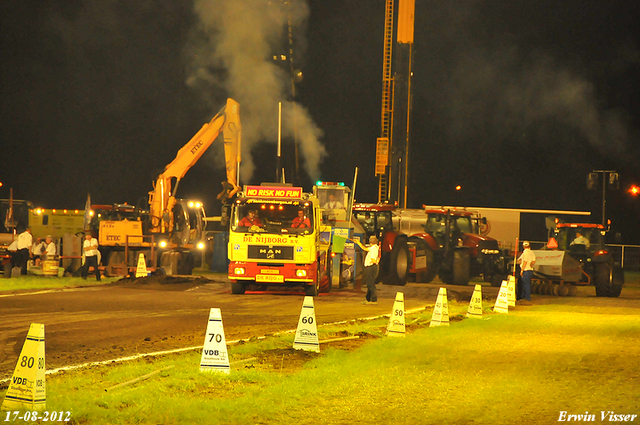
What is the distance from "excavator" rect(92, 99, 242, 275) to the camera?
29.5 m

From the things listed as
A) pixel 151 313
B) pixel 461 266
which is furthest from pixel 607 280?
pixel 151 313

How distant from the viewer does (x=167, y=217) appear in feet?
101

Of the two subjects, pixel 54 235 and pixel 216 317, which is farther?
pixel 54 235

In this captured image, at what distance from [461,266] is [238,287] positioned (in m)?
10.5

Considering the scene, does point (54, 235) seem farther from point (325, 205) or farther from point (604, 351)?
point (604, 351)

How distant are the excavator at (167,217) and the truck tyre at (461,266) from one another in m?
9.08

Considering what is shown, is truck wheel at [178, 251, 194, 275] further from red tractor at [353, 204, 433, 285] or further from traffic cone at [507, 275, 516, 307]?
traffic cone at [507, 275, 516, 307]

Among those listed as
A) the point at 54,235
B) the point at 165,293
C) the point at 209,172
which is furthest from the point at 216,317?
the point at 209,172

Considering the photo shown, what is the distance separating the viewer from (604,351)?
1171 centimetres

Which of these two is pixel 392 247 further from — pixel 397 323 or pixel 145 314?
pixel 397 323

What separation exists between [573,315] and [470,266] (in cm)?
1145

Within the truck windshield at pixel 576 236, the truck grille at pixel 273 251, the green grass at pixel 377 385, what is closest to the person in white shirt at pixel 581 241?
the truck windshield at pixel 576 236

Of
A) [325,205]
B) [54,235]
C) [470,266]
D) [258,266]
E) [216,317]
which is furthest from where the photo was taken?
[54,235]

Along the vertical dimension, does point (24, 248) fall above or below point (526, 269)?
above
